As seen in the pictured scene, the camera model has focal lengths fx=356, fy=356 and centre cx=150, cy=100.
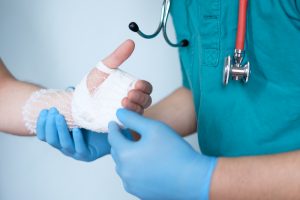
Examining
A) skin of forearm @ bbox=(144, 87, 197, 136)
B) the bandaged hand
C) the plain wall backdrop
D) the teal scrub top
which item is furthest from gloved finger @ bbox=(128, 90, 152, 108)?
the plain wall backdrop

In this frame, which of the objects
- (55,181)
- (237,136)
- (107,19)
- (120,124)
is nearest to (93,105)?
(120,124)

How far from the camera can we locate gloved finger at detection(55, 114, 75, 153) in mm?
757

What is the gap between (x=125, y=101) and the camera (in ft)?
2.24

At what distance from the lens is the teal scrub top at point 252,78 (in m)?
0.67

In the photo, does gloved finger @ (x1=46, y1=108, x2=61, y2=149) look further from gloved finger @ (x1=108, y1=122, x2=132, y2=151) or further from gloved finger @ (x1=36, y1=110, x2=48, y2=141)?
gloved finger @ (x1=108, y1=122, x2=132, y2=151)

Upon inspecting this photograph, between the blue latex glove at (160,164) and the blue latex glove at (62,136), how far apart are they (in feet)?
0.50

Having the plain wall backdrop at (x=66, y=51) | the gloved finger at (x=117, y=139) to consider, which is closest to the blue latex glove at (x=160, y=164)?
the gloved finger at (x=117, y=139)

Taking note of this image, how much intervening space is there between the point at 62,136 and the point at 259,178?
1.35 feet

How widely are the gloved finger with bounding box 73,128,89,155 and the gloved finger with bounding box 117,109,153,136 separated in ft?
0.48

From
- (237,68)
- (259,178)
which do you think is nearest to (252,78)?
(237,68)

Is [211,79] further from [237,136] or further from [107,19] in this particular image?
[107,19]

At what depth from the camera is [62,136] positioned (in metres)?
0.76

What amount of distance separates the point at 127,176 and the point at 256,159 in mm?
231

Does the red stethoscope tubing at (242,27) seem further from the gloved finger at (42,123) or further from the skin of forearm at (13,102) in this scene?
the skin of forearm at (13,102)
